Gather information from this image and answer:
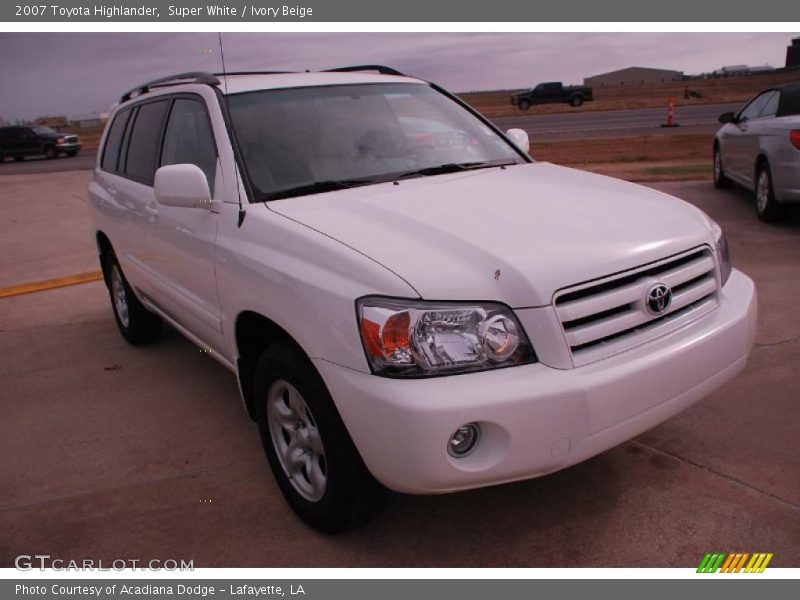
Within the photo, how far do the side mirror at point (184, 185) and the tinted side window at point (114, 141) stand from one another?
209cm

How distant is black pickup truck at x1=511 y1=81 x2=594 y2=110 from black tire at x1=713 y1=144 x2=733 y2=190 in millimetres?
35568

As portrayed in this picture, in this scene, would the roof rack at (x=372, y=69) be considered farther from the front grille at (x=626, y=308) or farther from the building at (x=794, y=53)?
the building at (x=794, y=53)

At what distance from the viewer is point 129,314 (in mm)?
5328

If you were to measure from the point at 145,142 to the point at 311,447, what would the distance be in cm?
257

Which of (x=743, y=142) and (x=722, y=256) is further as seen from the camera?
(x=743, y=142)

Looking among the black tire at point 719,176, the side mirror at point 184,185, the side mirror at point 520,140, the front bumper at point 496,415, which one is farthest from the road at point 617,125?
the front bumper at point 496,415

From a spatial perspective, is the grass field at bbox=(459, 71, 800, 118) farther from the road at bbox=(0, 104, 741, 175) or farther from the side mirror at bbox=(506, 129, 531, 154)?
the side mirror at bbox=(506, 129, 531, 154)

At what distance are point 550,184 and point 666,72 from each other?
333ft

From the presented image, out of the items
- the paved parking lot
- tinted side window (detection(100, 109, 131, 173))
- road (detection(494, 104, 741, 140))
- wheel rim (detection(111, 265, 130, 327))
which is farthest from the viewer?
road (detection(494, 104, 741, 140))

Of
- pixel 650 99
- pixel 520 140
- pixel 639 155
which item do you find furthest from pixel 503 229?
pixel 650 99

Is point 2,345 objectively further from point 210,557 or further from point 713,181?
point 713,181

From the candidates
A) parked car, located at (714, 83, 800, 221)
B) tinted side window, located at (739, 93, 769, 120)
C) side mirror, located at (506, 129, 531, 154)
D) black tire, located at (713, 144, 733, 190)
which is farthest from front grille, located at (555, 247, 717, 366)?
black tire, located at (713, 144, 733, 190)

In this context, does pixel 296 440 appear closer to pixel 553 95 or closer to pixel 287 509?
pixel 287 509

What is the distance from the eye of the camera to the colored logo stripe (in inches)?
103
